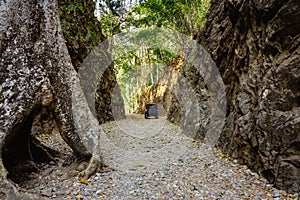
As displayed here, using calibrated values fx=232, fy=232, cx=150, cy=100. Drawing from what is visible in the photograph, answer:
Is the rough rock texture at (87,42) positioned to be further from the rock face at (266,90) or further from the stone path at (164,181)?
the rock face at (266,90)

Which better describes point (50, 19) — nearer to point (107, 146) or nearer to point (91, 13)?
point (107, 146)

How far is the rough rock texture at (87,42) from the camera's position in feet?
25.8

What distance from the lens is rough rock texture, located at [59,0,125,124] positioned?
787 centimetres

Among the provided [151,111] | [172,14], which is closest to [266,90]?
[172,14]

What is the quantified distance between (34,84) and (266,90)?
3335 millimetres

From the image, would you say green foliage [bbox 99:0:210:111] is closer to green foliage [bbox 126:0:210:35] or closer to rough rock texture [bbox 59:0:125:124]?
green foliage [bbox 126:0:210:35]

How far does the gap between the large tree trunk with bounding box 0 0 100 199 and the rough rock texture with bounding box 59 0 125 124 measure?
3.84 meters

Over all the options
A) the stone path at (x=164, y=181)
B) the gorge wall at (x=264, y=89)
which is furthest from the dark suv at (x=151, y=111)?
the stone path at (x=164, y=181)

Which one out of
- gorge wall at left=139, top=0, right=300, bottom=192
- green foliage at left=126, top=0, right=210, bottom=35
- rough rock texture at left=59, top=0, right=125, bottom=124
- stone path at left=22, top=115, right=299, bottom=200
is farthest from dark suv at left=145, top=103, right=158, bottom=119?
stone path at left=22, top=115, right=299, bottom=200

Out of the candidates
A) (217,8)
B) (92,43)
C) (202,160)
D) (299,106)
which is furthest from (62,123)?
(92,43)

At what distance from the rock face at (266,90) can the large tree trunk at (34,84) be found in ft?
8.46

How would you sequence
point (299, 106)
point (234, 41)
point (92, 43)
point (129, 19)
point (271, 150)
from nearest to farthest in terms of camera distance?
point (299, 106)
point (271, 150)
point (234, 41)
point (92, 43)
point (129, 19)

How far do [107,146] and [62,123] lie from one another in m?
2.66

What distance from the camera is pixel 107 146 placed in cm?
611
